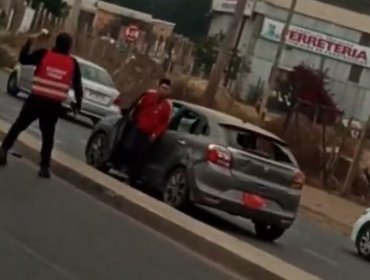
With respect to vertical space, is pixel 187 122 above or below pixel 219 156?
above

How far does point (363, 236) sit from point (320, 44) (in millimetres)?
56894

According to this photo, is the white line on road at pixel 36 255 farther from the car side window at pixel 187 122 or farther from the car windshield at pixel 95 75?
the car windshield at pixel 95 75

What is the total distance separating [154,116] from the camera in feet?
57.9

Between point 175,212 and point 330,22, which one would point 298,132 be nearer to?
point 175,212

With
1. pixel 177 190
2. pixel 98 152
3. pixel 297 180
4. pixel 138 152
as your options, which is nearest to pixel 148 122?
pixel 138 152

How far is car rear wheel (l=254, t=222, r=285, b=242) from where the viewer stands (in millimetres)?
17453

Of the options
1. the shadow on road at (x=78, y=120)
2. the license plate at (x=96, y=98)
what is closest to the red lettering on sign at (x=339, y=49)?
the shadow on road at (x=78, y=120)

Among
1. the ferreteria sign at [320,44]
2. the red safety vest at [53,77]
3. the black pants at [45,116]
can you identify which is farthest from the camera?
the ferreteria sign at [320,44]

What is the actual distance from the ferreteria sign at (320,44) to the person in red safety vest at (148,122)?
58.0 meters

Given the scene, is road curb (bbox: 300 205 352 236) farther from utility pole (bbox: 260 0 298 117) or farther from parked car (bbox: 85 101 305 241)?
utility pole (bbox: 260 0 298 117)

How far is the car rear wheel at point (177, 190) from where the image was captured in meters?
16.8

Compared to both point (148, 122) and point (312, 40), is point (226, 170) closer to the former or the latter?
point (148, 122)

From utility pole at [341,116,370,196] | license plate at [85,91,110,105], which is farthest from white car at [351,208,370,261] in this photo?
license plate at [85,91,110,105]

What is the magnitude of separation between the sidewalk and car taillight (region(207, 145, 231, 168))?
27.9ft
